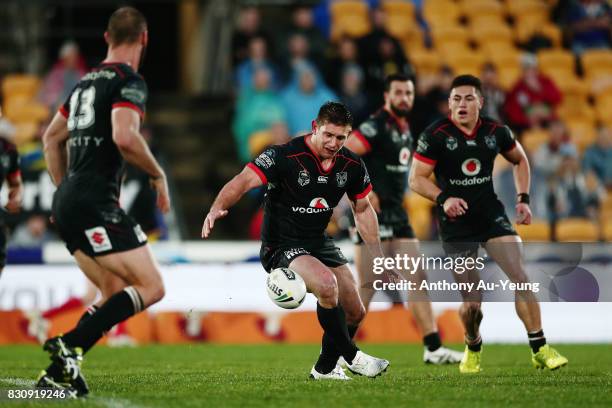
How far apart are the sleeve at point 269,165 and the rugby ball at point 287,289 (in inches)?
28.0

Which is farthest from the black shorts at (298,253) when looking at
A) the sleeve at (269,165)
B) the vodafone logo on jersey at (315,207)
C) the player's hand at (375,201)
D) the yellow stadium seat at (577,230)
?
the yellow stadium seat at (577,230)

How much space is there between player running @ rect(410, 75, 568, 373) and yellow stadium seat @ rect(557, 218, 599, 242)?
6.51m

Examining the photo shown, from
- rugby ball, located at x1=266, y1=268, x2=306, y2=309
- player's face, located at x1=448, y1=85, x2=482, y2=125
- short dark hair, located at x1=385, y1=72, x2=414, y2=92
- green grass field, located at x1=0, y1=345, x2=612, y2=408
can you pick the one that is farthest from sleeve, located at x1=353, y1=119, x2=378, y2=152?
rugby ball, located at x1=266, y1=268, x2=306, y2=309

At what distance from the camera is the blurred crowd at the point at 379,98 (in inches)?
663

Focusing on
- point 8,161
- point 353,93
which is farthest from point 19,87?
point 8,161

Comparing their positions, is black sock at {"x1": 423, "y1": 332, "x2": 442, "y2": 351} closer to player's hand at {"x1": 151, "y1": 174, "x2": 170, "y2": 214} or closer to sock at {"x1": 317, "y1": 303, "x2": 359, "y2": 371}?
sock at {"x1": 317, "y1": 303, "x2": 359, "y2": 371}

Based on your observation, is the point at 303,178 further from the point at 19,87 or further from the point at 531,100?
the point at 19,87

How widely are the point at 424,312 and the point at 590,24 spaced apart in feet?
38.6

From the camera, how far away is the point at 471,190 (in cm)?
1012

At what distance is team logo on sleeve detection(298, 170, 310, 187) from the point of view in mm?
8742

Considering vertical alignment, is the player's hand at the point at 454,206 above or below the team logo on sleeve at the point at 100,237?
below

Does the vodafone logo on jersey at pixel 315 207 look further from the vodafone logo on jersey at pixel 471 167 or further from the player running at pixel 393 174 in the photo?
the player running at pixel 393 174

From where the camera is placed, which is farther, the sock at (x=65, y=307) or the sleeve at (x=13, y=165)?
the sock at (x=65, y=307)

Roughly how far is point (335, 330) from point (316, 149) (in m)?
1.36
